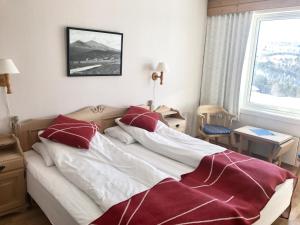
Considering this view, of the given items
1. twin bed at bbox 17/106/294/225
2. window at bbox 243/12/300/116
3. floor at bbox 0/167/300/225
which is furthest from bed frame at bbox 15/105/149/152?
window at bbox 243/12/300/116

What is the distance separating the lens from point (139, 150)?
109 inches

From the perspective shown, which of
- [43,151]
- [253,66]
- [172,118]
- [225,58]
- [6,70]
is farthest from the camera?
[225,58]

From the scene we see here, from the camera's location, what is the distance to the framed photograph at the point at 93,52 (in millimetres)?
2824

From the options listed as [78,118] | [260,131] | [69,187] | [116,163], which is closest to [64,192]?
[69,187]

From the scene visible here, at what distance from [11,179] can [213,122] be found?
327cm

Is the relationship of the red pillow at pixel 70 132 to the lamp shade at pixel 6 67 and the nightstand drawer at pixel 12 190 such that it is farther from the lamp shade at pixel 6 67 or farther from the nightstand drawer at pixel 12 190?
the lamp shade at pixel 6 67

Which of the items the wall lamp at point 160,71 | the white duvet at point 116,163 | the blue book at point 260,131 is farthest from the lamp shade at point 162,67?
the blue book at point 260,131

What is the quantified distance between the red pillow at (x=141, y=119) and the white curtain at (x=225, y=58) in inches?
59.2

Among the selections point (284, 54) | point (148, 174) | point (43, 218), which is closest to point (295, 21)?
point (284, 54)

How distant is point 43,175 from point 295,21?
373cm

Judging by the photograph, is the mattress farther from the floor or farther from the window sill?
the window sill

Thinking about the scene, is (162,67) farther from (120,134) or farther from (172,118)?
(120,134)

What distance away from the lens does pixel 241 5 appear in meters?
3.79

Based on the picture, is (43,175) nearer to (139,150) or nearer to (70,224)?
(70,224)
